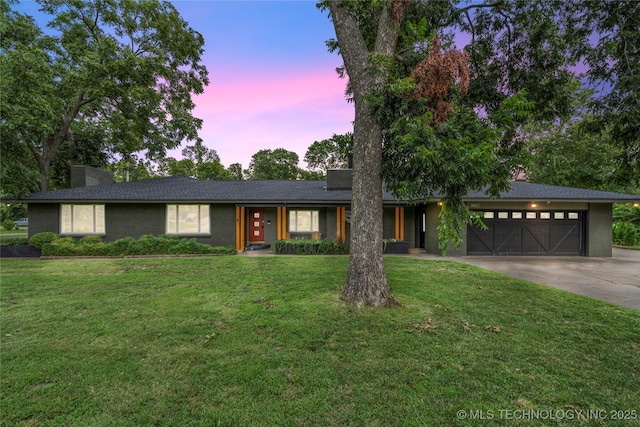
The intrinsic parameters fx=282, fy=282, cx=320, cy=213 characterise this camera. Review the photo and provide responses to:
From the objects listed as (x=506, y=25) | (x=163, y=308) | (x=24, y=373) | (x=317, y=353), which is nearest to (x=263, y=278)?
(x=163, y=308)

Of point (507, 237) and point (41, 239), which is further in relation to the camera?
point (507, 237)

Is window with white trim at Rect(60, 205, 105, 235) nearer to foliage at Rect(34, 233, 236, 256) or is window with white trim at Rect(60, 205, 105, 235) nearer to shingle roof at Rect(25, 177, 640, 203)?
shingle roof at Rect(25, 177, 640, 203)

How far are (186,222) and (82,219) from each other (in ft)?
14.2

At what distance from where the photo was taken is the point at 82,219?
12266mm

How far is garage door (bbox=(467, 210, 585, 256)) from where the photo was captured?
12.2 m

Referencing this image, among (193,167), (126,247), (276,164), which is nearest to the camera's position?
(126,247)

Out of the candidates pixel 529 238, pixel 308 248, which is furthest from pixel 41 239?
pixel 529 238

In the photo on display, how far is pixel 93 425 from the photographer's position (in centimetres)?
228

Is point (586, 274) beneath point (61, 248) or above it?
beneath

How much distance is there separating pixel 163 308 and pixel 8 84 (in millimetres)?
11579

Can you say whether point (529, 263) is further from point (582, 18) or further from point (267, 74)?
point (267, 74)

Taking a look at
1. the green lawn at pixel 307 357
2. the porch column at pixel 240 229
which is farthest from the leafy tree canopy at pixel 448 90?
the porch column at pixel 240 229

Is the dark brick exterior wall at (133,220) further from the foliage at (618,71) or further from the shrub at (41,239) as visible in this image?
the foliage at (618,71)

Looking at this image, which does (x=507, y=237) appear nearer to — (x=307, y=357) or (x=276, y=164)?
(x=307, y=357)
